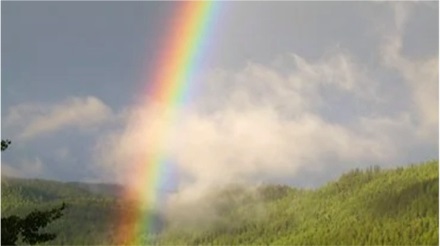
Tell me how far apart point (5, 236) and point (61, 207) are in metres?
2.57

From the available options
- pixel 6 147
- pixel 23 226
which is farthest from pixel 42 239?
pixel 6 147

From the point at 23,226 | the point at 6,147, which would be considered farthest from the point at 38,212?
the point at 6,147

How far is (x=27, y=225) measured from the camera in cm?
2228

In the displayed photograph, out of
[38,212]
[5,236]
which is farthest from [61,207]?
[5,236]

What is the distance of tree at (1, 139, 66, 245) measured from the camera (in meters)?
21.5

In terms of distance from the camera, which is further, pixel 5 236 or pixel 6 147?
pixel 6 147

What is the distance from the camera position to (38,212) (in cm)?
2259

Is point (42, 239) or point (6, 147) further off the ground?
point (6, 147)

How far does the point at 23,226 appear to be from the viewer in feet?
72.6

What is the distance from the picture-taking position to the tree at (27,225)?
70.5 ft

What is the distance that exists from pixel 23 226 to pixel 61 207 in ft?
5.42

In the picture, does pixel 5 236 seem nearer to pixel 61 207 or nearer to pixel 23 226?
pixel 23 226

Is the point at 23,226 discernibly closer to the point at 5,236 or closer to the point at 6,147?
the point at 5,236

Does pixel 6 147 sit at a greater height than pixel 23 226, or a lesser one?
greater
